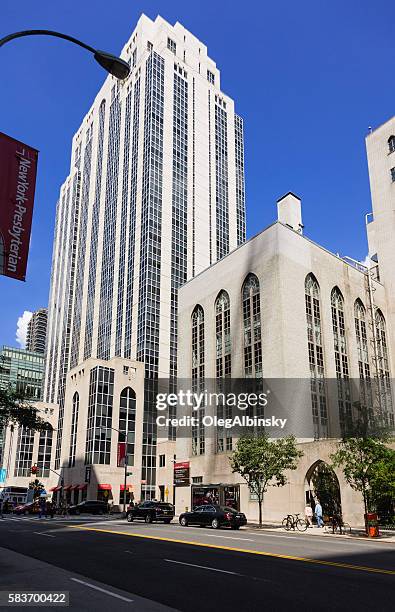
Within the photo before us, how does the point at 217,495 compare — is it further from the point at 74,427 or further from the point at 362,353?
the point at 74,427

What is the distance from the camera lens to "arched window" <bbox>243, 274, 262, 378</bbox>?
163 ft

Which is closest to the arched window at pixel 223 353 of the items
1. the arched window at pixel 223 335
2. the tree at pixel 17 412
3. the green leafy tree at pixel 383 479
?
the arched window at pixel 223 335

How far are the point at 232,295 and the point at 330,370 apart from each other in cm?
1247

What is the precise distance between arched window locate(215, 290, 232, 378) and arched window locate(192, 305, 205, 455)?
3063 mm

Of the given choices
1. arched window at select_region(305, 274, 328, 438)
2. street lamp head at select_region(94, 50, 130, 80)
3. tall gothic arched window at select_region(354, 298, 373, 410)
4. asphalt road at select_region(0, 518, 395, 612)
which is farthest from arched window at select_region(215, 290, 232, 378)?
street lamp head at select_region(94, 50, 130, 80)

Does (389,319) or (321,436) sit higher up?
(389,319)

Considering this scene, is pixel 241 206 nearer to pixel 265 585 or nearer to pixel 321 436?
pixel 321 436

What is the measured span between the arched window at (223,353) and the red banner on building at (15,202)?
1631 inches

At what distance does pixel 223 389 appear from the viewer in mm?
53312

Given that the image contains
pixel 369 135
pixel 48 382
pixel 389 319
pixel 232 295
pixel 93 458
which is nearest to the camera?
pixel 232 295

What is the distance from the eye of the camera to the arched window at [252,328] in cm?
4975

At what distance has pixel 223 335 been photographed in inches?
2172

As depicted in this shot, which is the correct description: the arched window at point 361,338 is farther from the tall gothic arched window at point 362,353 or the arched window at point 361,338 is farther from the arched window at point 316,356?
the arched window at point 316,356

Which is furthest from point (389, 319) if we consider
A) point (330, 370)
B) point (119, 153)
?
point (119, 153)
